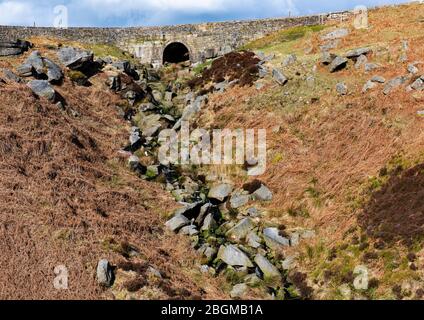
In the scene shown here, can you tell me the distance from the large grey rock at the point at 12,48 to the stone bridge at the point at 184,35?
1192 cm

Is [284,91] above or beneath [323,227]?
above

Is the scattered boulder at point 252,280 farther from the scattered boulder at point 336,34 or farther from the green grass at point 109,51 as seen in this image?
the green grass at point 109,51

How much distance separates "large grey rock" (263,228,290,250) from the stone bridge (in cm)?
3816

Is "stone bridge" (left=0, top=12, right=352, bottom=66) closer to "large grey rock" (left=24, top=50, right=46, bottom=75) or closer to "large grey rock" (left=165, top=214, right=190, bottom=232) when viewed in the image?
"large grey rock" (left=24, top=50, right=46, bottom=75)

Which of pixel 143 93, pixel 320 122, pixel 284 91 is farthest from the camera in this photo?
pixel 143 93

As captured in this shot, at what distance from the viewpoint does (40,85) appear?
33.7 metres

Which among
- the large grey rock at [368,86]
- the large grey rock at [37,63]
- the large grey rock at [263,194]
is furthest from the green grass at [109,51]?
the large grey rock at [263,194]

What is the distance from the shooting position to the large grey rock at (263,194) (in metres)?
24.6

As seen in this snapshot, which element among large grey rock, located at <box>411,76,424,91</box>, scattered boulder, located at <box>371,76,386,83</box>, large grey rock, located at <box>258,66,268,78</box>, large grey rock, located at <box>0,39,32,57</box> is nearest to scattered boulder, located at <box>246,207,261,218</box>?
large grey rock, located at <box>411,76,424,91</box>

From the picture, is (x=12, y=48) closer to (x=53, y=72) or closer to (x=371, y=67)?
(x=53, y=72)

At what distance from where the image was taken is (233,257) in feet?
64.2

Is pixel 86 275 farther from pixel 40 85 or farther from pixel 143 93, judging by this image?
pixel 143 93

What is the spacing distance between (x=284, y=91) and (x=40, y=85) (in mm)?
18665
